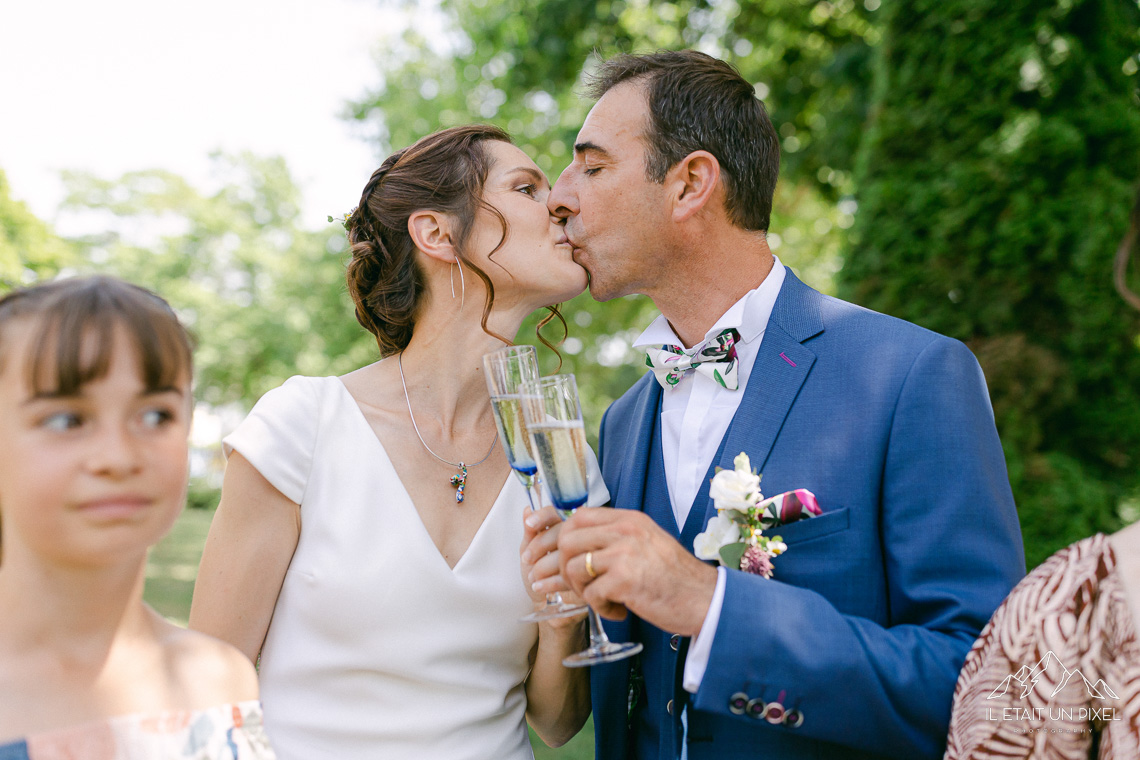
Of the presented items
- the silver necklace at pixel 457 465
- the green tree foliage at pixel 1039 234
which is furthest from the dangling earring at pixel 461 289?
the green tree foliage at pixel 1039 234

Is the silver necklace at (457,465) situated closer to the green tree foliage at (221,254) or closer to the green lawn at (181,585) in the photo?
the green lawn at (181,585)

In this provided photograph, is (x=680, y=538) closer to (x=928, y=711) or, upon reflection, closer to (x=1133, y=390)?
(x=928, y=711)

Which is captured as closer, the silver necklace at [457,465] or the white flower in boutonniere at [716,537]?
the white flower in boutonniere at [716,537]

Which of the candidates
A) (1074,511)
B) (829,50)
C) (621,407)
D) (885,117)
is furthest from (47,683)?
(829,50)

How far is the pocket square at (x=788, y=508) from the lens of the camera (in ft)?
8.22

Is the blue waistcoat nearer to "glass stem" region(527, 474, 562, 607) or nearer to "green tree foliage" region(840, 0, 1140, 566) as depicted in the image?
"glass stem" region(527, 474, 562, 607)

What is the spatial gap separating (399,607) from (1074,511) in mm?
5301

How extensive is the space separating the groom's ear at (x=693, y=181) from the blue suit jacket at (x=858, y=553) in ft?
1.91

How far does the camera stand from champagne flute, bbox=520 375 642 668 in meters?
2.31

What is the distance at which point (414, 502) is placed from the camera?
308cm

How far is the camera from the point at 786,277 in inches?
126

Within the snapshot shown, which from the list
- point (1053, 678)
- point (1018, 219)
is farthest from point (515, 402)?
point (1018, 219)

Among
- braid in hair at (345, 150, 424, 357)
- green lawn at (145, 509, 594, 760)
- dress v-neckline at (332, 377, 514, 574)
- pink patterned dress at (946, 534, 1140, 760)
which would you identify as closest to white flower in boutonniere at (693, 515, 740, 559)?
pink patterned dress at (946, 534, 1140, 760)

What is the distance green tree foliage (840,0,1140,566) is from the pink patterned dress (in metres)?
4.79
